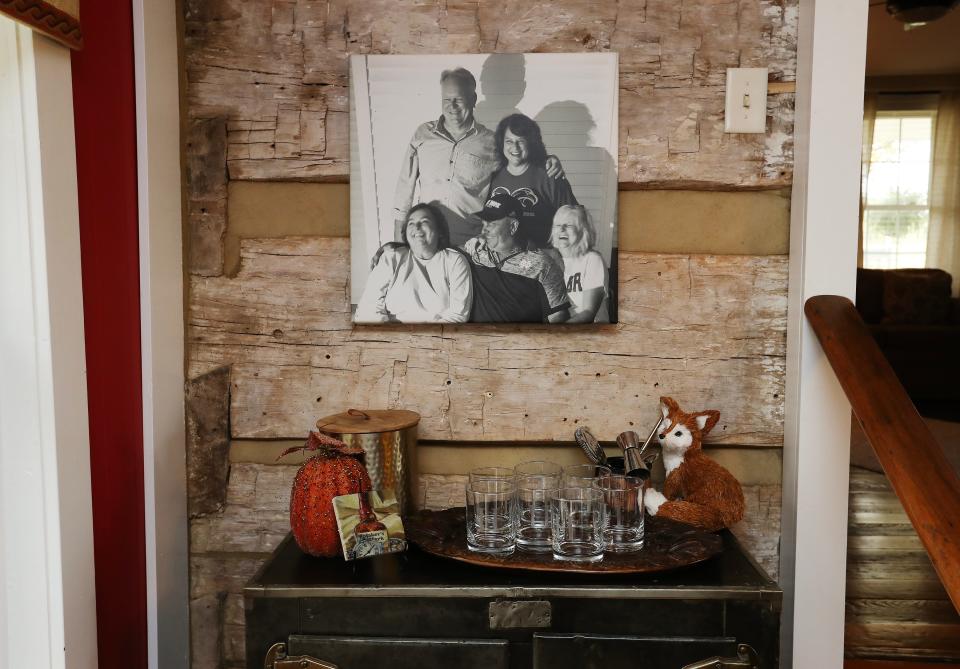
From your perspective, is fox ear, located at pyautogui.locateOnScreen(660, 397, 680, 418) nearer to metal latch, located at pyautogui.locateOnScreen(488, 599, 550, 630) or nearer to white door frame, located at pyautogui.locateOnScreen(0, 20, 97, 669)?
metal latch, located at pyautogui.locateOnScreen(488, 599, 550, 630)

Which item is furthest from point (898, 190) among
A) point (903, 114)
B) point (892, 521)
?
point (892, 521)

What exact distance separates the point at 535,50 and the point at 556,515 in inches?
31.9

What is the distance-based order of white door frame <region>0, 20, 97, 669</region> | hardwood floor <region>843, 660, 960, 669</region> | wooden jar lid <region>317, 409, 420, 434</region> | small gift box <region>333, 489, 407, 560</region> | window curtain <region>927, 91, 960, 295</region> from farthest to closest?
window curtain <region>927, 91, 960, 295</region> → hardwood floor <region>843, 660, 960, 669</region> → wooden jar lid <region>317, 409, 420, 434</region> → small gift box <region>333, 489, 407, 560</region> → white door frame <region>0, 20, 97, 669</region>

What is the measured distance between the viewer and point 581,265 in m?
1.37

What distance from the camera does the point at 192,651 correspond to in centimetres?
145

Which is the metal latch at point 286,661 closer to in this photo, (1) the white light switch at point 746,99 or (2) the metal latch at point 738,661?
(2) the metal latch at point 738,661

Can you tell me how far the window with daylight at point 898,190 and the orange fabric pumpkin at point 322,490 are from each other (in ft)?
20.3

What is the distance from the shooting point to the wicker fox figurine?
1.26m

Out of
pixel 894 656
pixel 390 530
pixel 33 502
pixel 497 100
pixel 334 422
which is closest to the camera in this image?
pixel 33 502

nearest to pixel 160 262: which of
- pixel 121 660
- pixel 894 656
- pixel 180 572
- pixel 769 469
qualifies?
pixel 180 572

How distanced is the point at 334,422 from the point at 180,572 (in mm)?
461

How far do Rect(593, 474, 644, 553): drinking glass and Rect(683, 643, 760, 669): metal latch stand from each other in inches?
7.0

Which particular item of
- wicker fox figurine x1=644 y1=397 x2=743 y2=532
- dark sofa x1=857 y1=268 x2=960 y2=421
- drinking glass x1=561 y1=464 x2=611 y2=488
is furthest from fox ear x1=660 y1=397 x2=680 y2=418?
dark sofa x1=857 y1=268 x2=960 y2=421

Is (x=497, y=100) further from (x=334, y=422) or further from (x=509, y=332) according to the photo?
(x=334, y=422)
